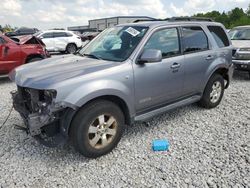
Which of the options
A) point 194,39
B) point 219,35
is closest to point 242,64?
point 219,35

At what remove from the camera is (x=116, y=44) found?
3.88 meters

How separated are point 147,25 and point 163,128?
172 cm

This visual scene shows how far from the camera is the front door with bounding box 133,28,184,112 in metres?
3.58

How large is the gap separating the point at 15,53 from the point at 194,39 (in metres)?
5.77

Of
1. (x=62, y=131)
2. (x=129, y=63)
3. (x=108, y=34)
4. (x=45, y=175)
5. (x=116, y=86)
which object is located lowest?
(x=45, y=175)

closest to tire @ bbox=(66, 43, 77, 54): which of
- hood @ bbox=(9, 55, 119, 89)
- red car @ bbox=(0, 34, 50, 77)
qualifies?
Result: red car @ bbox=(0, 34, 50, 77)

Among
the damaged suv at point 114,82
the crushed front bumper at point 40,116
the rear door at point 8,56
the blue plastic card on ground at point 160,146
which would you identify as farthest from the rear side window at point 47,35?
the blue plastic card on ground at point 160,146

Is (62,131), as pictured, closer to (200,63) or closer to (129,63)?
(129,63)

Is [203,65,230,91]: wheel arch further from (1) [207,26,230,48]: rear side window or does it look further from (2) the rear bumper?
(2) the rear bumper

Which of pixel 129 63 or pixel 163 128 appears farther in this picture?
pixel 163 128

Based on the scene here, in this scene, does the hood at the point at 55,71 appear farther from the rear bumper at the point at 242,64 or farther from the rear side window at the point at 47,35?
the rear side window at the point at 47,35

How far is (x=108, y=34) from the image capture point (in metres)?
4.29

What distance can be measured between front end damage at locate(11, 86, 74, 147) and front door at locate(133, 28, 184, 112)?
112 cm

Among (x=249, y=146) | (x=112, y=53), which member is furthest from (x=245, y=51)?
(x=112, y=53)
